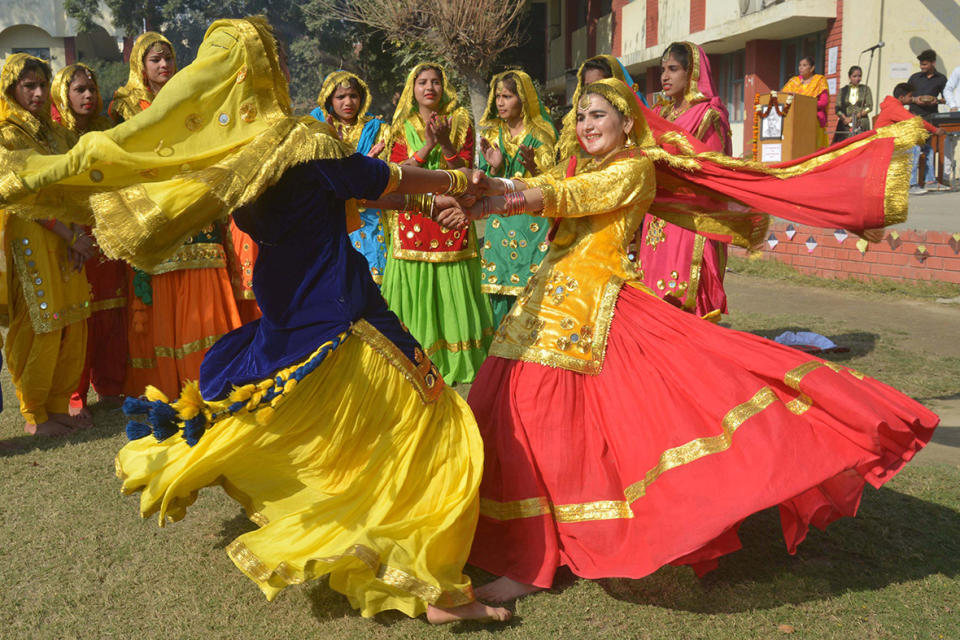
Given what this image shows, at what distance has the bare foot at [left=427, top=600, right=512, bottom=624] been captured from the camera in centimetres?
279

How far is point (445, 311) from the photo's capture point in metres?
6.04

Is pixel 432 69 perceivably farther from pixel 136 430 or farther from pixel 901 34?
pixel 901 34

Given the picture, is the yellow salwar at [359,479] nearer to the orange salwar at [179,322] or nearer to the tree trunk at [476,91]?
the orange salwar at [179,322]

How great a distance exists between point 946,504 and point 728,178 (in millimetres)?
1661

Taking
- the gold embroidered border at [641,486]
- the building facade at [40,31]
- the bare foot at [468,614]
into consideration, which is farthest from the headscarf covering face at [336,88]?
the building facade at [40,31]

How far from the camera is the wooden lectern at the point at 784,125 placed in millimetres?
12773

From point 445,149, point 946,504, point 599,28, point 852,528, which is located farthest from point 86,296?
point 599,28

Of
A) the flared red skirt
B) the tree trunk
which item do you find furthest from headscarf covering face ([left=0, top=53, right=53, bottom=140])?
the tree trunk

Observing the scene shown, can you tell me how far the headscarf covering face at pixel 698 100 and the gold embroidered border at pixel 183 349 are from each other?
323 centimetres

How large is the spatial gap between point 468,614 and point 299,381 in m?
0.93

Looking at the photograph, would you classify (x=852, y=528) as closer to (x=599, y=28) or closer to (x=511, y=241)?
(x=511, y=241)

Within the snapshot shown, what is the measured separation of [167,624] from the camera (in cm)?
288

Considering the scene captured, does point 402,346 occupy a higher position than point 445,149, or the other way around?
point 445,149

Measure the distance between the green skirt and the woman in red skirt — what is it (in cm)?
256
